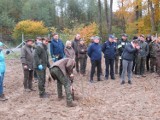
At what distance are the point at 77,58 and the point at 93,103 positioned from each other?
4564 millimetres

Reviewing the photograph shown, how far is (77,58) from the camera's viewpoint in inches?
488

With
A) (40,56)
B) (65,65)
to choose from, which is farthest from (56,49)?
(65,65)

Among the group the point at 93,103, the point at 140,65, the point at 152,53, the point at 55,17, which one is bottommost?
the point at 93,103

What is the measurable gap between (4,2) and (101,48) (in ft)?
107

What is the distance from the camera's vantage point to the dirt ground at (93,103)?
7.00 meters

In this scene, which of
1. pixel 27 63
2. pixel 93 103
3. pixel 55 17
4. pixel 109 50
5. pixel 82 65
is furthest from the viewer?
pixel 55 17

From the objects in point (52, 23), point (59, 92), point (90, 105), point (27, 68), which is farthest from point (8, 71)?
point (52, 23)

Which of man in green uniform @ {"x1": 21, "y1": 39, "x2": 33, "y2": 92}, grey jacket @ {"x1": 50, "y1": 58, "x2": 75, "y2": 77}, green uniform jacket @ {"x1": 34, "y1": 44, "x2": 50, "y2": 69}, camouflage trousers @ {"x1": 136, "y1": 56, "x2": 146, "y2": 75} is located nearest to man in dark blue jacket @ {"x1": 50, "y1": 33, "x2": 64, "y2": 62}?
man in green uniform @ {"x1": 21, "y1": 39, "x2": 33, "y2": 92}

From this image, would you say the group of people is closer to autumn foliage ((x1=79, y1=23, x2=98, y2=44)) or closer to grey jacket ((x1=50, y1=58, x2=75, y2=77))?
grey jacket ((x1=50, y1=58, x2=75, y2=77))

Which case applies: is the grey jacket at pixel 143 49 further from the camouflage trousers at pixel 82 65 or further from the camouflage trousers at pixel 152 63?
the camouflage trousers at pixel 82 65

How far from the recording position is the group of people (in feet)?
25.8

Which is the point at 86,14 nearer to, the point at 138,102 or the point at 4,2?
the point at 4,2

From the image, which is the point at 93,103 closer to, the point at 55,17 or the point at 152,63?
the point at 152,63

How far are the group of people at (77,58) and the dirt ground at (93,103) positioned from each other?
0.34 meters
